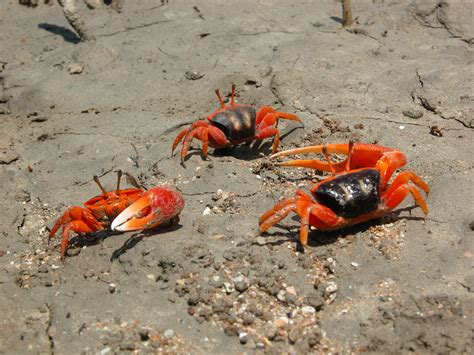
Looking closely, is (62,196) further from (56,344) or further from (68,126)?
(56,344)

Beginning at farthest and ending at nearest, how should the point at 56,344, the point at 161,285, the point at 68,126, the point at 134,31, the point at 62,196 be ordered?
the point at 134,31, the point at 68,126, the point at 62,196, the point at 161,285, the point at 56,344

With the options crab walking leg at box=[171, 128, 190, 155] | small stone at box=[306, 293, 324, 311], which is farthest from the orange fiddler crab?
small stone at box=[306, 293, 324, 311]

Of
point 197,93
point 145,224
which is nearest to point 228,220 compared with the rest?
point 145,224

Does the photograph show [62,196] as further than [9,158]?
No

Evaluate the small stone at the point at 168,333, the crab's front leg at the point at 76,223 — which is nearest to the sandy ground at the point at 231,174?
the small stone at the point at 168,333

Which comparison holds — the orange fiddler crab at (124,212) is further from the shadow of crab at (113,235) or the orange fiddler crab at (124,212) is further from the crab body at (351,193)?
the crab body at (351,193)

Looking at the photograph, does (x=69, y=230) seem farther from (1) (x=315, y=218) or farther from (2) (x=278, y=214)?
(1) (x=315, y=218)
